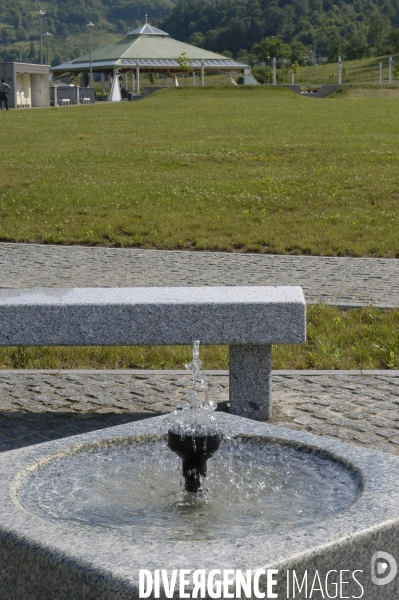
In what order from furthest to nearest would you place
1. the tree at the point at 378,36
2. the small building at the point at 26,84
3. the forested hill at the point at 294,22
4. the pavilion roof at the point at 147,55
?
the forested hill at the point at 294,22 < the tree at the point at 378,36 < the pavilion roof at the point at 147,55 < the small building at the point at 26,84

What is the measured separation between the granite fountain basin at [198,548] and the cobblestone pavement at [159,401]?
6.23 ft

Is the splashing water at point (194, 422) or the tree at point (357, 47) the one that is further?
the tree at point (357, 47)

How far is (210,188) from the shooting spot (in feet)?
53.8

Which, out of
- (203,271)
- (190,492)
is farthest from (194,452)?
(203,271)

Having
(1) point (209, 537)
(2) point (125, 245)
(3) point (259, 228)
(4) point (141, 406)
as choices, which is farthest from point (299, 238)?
(1) point (209, 537)

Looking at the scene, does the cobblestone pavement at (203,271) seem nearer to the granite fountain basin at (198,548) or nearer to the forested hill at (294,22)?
the granite fountain basin at (198,548)

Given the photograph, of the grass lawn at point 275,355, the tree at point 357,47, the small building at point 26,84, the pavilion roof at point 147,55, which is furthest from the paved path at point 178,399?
the tree at point 357,47

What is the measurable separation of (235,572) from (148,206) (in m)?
12.5

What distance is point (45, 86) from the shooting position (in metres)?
61.9

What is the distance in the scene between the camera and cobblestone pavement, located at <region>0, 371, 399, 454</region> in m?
5.22

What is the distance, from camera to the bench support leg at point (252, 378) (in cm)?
545

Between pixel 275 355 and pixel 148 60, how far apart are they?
105323 mm

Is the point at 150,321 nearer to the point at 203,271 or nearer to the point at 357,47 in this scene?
the point at 203,271

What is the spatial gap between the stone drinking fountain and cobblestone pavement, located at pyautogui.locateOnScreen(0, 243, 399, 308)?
494 centimetres
